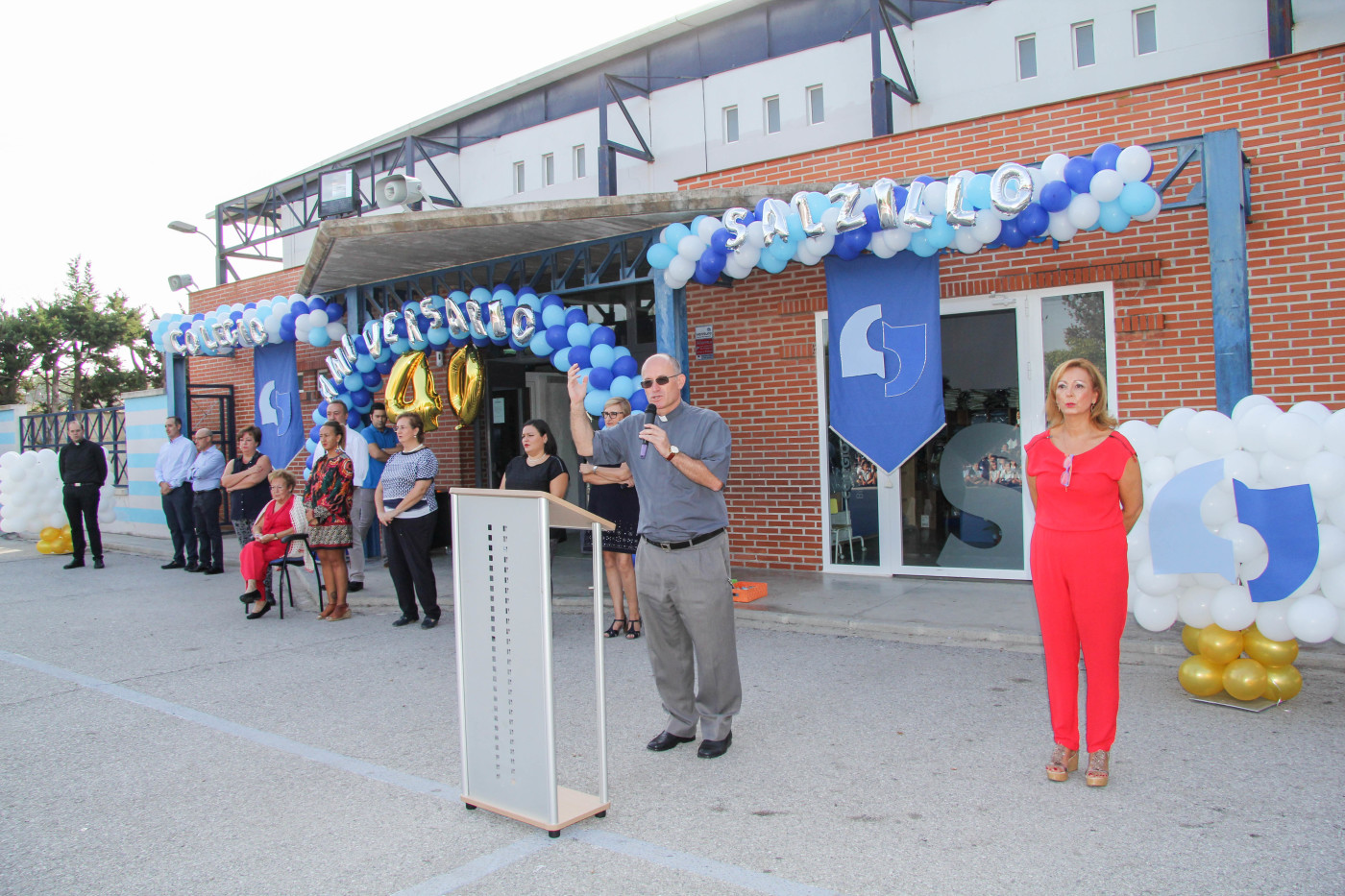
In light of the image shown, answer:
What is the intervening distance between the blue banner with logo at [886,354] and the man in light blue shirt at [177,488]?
8.50 m

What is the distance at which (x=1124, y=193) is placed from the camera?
582cm

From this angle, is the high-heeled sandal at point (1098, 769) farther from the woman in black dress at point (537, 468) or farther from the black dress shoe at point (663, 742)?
the woman in black dress at point (537, 468)

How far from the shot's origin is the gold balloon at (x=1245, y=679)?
4594mm

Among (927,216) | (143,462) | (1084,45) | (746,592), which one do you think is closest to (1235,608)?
(927,216)

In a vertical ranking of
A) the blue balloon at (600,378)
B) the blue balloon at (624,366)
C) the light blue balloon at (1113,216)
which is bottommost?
the blue balloon at (600,378)

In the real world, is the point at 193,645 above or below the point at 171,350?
below

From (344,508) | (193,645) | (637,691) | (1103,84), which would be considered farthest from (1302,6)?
(193,645)

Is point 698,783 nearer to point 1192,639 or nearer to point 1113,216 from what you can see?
point 1192,639

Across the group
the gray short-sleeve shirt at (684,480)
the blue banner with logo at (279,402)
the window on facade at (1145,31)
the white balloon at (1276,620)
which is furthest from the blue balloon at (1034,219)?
the blue banner with logo at (279,402)

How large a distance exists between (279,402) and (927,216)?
9.17 meters

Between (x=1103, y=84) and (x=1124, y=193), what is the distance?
7790mm

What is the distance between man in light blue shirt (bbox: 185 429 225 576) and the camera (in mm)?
11133

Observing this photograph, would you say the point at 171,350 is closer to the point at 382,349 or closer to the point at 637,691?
the point at 382,349

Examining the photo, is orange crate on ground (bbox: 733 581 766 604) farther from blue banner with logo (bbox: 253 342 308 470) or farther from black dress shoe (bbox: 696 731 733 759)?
blue banner with logo (bbox: 253 342 308 470)
